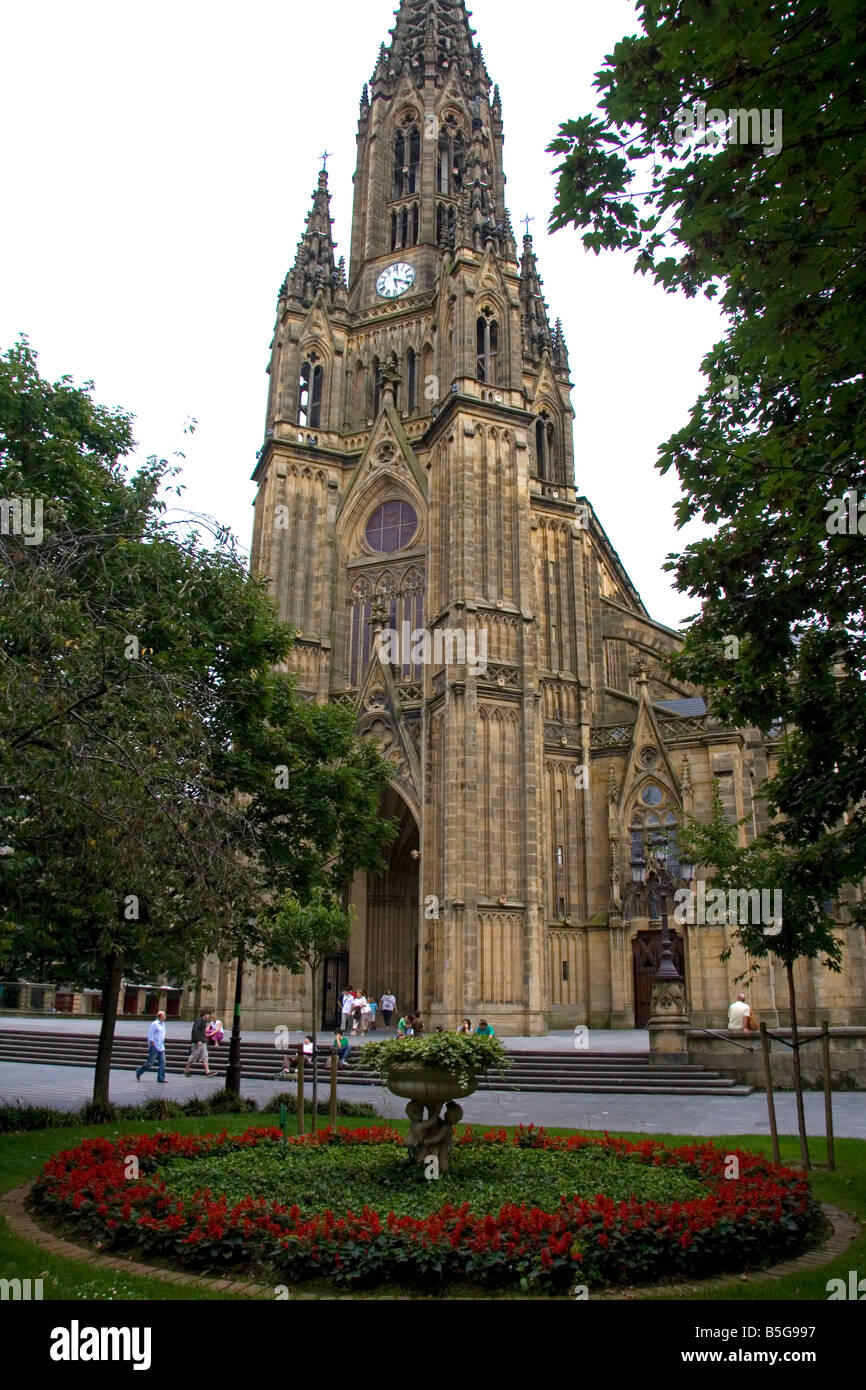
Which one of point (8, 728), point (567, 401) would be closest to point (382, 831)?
point (8, 728)

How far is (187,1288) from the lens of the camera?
6488 millimetres

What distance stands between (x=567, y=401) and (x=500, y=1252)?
123 feet

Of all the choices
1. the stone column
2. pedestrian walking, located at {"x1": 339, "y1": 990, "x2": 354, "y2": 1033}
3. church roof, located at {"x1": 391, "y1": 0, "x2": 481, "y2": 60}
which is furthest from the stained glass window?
church roof, located at {"x1": 391, "y1": 0, "x2": 481, "y2": 60}

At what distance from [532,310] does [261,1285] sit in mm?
43016

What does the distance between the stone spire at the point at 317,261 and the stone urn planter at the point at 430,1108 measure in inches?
1440

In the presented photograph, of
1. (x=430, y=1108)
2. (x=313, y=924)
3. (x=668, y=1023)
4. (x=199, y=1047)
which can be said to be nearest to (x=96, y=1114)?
(x=313, y=924)

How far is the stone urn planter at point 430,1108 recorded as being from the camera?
928 centimetres

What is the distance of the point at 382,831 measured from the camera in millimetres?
20484

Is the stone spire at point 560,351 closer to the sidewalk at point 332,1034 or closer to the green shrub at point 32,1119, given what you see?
the sidewalk at point 332,1034

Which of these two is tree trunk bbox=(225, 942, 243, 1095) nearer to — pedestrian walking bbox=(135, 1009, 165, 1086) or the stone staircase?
the stone staircase

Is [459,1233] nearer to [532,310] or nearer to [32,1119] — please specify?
[32,1119]

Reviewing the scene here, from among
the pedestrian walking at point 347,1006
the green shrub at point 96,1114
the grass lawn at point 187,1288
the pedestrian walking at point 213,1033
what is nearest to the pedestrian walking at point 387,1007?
the pedestrian walking at point 347,1006

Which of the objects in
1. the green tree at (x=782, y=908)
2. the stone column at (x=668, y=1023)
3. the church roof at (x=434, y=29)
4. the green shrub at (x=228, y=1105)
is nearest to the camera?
the green tree at (x=782, y=908)
